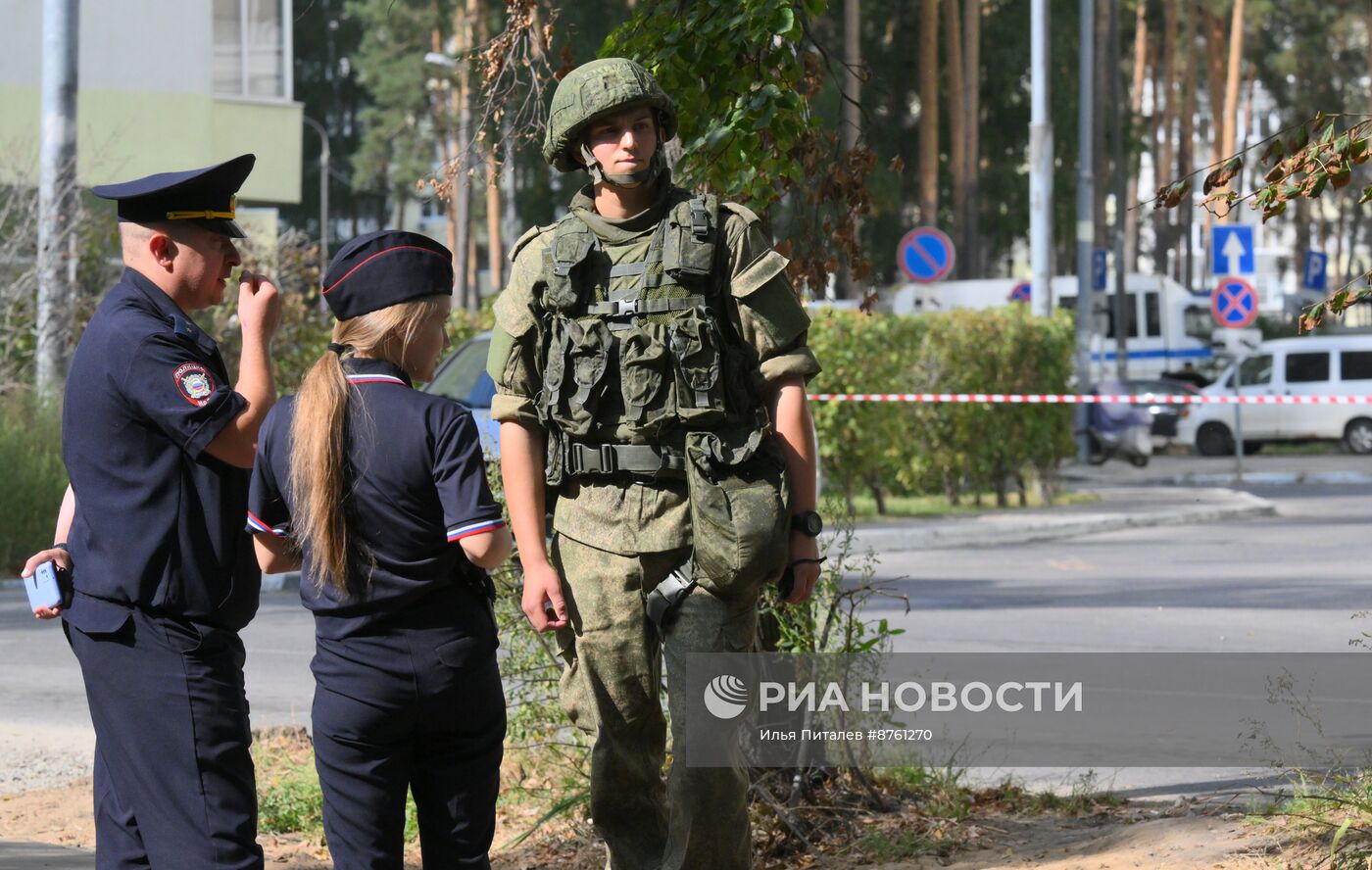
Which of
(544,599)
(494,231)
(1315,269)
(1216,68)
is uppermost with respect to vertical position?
(1216,68)

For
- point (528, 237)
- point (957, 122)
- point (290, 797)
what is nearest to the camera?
point (528, 237)

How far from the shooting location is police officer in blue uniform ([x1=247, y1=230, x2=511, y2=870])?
3436 millimetres

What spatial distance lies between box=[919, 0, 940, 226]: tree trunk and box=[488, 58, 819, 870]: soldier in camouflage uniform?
34365 mm

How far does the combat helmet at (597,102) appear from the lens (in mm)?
4031

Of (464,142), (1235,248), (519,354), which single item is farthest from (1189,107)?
(519,354)

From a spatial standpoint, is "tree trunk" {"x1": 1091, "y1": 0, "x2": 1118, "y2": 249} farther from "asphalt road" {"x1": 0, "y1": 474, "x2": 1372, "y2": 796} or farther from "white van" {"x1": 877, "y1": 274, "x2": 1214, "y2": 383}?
"asphalt road" {"x1": 0, "y1": 474, "x2": 1372, "y2": 796}

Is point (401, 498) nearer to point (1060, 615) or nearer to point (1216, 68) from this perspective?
point (1060, 615)

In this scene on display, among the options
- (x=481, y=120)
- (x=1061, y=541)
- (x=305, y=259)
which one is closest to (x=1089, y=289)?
(x=1061, y=541)

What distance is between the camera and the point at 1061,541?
16062 millimetres

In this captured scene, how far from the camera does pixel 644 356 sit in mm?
3961

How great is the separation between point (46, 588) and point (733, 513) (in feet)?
4.70

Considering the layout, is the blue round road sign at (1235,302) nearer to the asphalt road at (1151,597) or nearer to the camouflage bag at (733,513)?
the asphalt road at (1151,597)

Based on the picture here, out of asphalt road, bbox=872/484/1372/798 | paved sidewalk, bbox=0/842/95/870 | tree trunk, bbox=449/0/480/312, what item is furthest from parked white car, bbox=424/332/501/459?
tree trunk, bbox=449/0/480/312

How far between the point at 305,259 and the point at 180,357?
14.2 m
